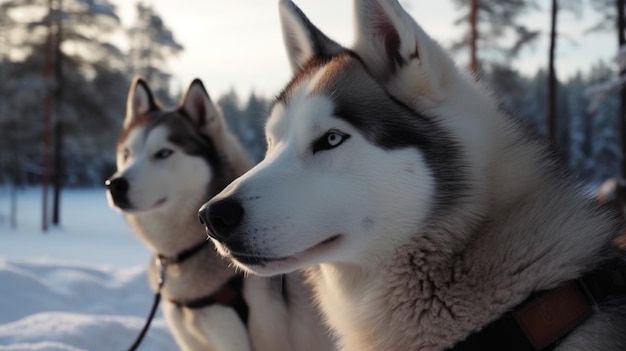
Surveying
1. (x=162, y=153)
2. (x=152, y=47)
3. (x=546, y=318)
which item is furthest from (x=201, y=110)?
(x=152, y=47)

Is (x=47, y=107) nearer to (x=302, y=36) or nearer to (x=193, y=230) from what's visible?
(x=193, y=230)

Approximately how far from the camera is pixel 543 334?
1.55 metres

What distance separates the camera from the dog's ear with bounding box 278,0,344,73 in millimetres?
2252

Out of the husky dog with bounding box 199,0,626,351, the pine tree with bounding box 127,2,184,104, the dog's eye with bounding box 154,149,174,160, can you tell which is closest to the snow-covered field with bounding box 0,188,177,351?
the dog's eye with bounding box 154,149,174,160

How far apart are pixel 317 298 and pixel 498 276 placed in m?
0.78

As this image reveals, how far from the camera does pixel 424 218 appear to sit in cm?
171

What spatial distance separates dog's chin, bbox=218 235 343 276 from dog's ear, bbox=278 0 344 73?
851mm

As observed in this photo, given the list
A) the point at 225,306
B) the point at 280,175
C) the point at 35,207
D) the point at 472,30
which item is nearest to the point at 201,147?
the point at 225,306

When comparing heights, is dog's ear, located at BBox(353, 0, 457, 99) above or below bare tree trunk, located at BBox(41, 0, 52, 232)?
below

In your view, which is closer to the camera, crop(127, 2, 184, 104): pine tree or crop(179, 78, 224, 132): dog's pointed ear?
crop(179, 78, 224, 132): dog's pointed ear

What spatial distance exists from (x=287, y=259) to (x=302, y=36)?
1.02 m

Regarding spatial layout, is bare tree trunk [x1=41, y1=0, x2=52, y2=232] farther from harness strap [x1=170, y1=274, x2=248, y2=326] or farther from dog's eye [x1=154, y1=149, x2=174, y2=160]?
harness strap [x1=170, y1=274, x2=248, y2=326]

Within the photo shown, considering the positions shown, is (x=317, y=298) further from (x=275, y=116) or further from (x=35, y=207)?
(x=35, y=207)

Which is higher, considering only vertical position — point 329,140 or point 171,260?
point 329,140
